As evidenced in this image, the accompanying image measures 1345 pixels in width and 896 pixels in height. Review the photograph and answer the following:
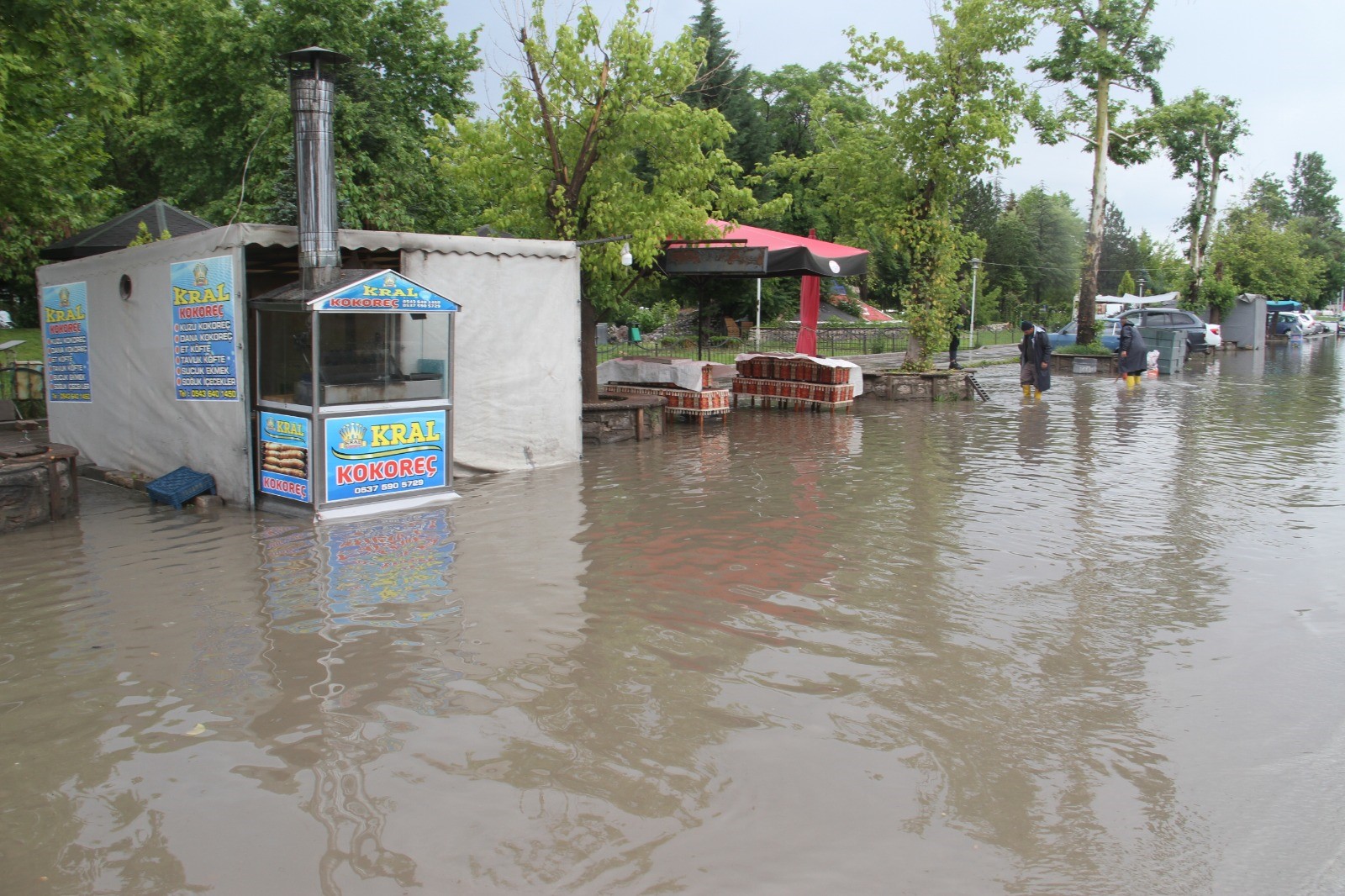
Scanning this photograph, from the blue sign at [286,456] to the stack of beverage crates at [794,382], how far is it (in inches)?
419

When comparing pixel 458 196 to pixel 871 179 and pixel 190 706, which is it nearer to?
pixel 871 179

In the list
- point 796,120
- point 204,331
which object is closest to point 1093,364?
point 204,331

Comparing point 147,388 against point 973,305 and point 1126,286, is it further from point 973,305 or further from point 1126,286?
point 1126,286

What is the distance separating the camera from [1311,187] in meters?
106

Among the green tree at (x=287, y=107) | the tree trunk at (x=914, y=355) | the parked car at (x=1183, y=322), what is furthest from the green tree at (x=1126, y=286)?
the tree trunk at (x=914, y=355)

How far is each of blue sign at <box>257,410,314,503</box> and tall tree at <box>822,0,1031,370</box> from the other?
48.9 ft

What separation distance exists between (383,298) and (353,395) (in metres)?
0.93

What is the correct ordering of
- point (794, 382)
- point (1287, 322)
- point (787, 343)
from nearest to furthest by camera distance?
point (794, 382) < point (787, 343) < point (1287, 322)

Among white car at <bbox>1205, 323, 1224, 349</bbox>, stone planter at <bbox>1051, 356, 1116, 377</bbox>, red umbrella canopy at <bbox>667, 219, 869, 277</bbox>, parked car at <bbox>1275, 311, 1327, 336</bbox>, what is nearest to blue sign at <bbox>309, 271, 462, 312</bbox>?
red umbrella canopy at <bbox>667, 219, 869, 277</bbox>

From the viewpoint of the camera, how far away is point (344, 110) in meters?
26.8

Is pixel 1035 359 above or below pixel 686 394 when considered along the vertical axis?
above

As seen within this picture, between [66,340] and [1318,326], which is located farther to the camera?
[1318,326]

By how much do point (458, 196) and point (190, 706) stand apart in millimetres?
28214

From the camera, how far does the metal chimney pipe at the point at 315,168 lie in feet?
29.8
